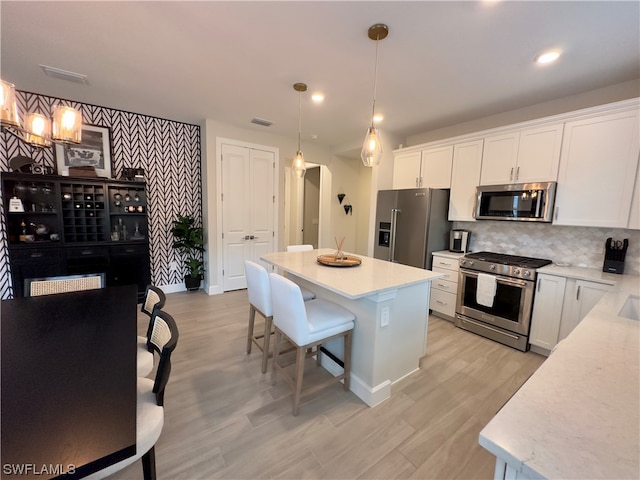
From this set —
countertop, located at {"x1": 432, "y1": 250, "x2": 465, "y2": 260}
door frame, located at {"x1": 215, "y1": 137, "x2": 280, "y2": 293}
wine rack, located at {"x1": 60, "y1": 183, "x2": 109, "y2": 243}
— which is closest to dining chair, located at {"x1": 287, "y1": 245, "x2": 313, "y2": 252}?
door frame, located at {"x1": 215, "y1": 137, "x2": 280, "y2": 293}

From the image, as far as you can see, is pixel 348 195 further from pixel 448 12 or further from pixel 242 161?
pixel 448 12

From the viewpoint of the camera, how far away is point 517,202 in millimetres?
2918

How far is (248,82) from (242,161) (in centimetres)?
175

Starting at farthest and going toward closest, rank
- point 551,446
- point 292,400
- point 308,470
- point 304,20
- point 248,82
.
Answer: point 248,82 < point 292,400 < point 304,20 < point 308,470 < point 551,446

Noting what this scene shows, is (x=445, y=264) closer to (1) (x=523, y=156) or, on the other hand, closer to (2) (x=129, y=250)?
(1) (x=523, y=156)

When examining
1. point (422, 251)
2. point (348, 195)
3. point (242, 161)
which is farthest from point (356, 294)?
point (348, 195)

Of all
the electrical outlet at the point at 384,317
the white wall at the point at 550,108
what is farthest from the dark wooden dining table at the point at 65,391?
the white wall at the point at 550,108

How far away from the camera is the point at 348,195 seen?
5.71m

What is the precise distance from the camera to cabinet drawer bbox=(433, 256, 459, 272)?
3303 mm

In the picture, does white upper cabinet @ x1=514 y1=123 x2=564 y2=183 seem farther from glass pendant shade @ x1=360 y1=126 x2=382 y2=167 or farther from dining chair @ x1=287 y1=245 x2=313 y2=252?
dining chair @ x1=287 y1=245 x2=313 y2=252

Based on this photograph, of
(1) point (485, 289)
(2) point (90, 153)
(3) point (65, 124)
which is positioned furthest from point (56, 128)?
(1) point (485, 289)

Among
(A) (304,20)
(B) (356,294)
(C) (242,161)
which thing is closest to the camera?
(B) (356,294)

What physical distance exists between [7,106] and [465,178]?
4.05m

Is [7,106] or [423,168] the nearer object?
[7,106]
